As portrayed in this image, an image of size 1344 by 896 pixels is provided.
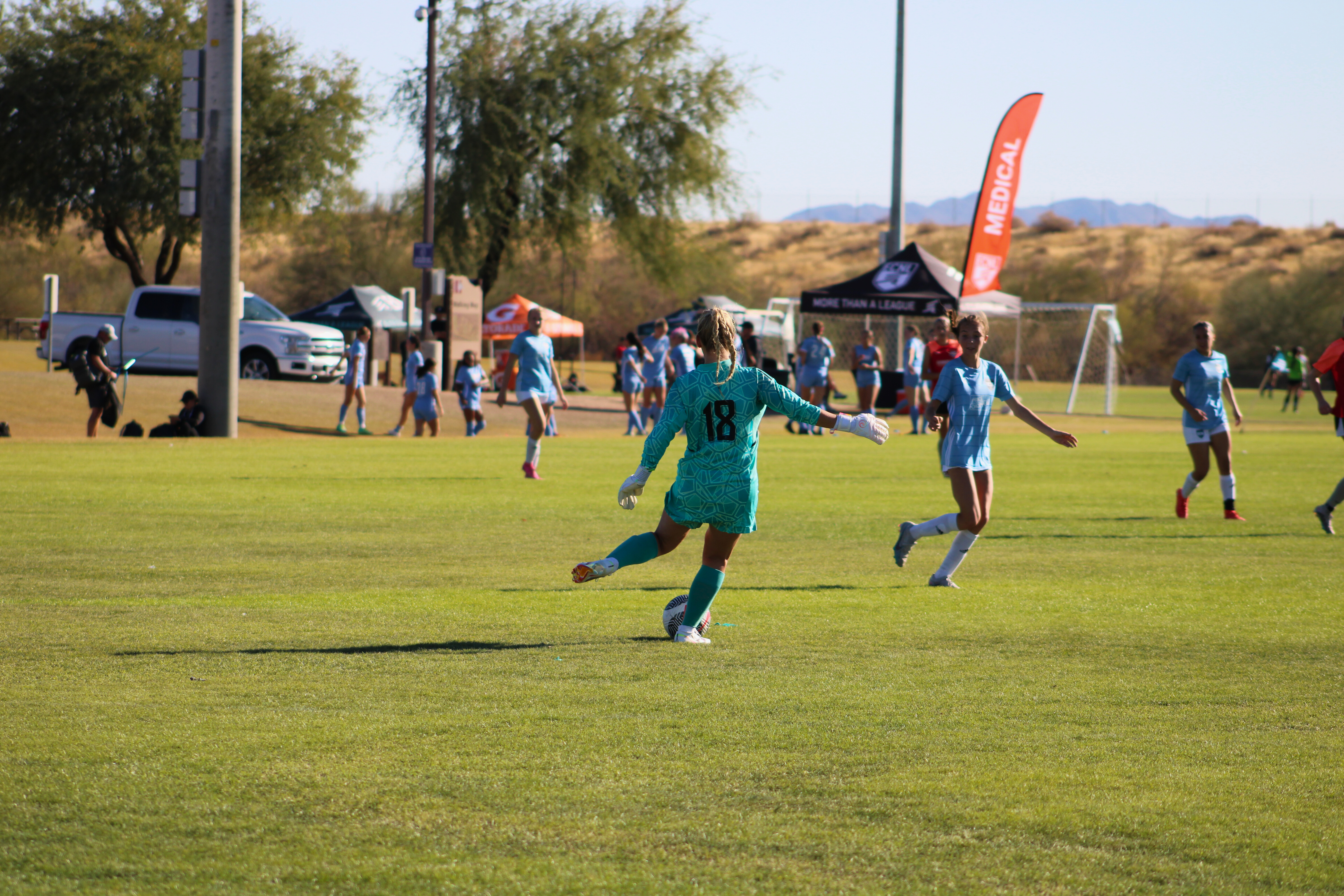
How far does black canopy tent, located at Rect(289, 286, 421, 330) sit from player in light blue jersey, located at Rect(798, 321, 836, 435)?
70.4 feet

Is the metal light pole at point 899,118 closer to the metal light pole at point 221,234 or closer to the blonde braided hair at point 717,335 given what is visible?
the metal light pole at point 221,234

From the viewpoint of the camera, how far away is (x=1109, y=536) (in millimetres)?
12555

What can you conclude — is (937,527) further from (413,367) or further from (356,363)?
(413,367)

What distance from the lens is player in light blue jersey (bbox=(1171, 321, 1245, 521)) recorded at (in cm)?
1365

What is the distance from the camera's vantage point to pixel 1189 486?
561 inches

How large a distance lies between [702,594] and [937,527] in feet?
10.5

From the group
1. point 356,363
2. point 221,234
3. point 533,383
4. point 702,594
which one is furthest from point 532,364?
point 702,594

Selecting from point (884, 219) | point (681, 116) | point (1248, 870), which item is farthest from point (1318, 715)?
point (884, 219)

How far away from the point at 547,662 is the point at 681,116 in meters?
38.3

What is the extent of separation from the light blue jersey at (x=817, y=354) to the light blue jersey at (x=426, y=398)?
7235mm

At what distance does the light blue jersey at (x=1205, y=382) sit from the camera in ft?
45.0

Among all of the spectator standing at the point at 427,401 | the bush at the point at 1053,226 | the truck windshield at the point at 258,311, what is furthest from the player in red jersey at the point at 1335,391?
the bush at the point at 1053,226

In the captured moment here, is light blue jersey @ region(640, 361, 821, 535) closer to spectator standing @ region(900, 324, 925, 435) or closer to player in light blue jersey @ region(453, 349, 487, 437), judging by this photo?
player in light blue jersey @ region(453, 349, 487, 437)

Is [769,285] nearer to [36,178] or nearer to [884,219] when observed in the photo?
[884,219]
